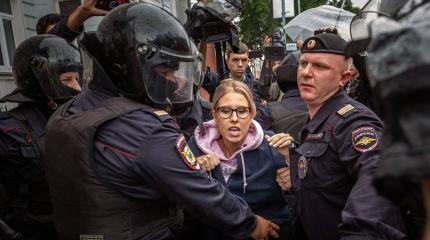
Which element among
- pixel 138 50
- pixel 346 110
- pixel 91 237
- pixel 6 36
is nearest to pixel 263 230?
pixel 346 110

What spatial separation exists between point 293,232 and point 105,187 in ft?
4.03

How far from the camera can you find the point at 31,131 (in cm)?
252

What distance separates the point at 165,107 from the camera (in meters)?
1.94

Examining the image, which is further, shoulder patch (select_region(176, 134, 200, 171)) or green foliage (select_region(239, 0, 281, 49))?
green foliage (select_region(239, 0, 281, 49))

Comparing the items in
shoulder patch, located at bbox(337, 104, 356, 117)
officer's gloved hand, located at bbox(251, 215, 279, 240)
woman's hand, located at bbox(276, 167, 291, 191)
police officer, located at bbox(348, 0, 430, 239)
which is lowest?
officer's gloved hand, located at bbox(251, 215, 279, 240)

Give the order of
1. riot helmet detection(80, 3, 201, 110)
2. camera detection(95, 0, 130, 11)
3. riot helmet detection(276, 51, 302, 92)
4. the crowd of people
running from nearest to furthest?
1. the crowd of people
2. riot helmet detection(80, 3, 201, 110)
3. camera detection(95, 0, 130, 11)
4. riot helmet detection(276, 51, 302, 92)

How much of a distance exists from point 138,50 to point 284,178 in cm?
117

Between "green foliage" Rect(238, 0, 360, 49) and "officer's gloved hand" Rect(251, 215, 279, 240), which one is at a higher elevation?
"green foliage" Rect(238, 0, 360, 49)

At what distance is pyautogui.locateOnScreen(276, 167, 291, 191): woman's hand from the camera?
2.27 metres

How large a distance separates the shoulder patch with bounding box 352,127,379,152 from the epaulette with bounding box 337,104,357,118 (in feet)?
0.50

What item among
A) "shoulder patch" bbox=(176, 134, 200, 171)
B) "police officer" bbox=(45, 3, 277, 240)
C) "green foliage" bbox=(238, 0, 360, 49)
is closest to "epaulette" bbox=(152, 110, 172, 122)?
"police officer" bbox=(45, 3, 277, 240)

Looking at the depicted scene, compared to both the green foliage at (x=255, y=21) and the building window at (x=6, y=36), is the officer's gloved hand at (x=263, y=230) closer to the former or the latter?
the building window at (x=6, y=36)

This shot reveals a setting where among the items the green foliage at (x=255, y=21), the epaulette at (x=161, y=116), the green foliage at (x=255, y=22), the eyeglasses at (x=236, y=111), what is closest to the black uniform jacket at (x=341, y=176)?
the eyeglasses at (x=236, y=111)

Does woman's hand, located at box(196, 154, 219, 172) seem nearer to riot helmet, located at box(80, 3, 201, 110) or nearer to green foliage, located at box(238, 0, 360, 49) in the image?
riot helmet, located at box(80, 3, 201, 110)
